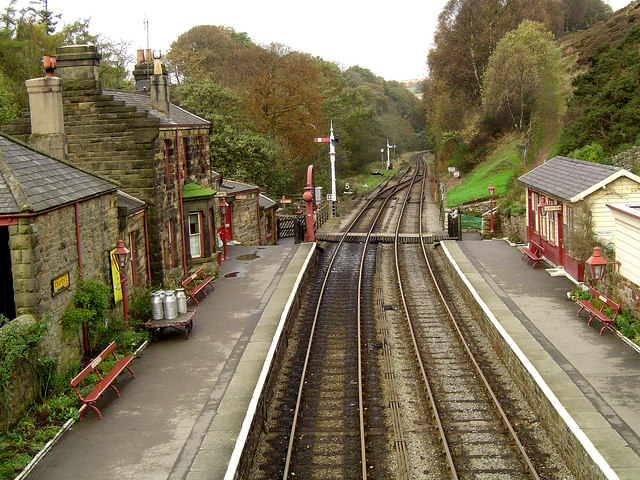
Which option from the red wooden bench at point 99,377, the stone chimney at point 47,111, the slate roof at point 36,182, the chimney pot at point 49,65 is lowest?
the red wooden bench at point 99,377

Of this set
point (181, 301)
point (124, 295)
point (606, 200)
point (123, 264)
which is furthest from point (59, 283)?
point (606, 200)

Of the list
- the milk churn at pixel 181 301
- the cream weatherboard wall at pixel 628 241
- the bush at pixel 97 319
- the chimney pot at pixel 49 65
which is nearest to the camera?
the bush at pixel 97 319

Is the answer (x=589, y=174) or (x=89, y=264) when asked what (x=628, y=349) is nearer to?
(x=589, y=174)

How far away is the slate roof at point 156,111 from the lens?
803 inches

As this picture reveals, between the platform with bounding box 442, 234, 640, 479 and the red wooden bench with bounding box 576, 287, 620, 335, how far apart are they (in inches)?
9.1

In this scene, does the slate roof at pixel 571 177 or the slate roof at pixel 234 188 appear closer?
the slate roof at pixel 571 177

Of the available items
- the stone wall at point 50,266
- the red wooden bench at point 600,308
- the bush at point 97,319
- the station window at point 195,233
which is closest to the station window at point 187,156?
the station window at point 195,233

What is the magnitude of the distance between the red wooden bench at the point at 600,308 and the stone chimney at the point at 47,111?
515 inches

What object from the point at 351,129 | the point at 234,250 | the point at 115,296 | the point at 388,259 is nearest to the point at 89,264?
the point at 115,296

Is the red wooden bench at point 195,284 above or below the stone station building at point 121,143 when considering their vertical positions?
below

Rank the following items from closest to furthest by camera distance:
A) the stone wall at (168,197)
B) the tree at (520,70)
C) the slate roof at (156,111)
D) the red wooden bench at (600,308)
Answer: the red wooden bench at (600,308) < the stone wall at (168,197) < the slate roof at (156,111) < the tree at (520,70)

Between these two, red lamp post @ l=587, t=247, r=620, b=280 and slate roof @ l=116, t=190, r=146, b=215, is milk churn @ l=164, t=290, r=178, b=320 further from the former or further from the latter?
red lamp post @ l=587, t=247, r=620, b=280

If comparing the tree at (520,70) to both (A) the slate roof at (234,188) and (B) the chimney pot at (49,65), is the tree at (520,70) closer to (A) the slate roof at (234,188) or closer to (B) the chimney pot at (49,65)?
(A) the slate roof at (234,188)

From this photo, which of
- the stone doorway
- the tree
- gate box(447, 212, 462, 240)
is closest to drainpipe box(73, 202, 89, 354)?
the stone doorway
